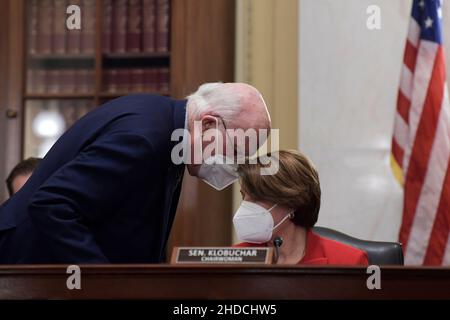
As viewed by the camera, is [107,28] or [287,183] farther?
[107,28]

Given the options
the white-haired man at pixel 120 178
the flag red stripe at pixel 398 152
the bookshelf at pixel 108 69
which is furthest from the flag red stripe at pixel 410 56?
the white-haired man at pixel 120 178

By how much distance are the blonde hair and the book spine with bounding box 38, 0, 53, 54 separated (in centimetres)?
229

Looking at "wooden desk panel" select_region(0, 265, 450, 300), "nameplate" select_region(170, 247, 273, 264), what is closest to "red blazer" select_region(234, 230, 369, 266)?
"nameplate" select_region(170, 247, 273, 264)

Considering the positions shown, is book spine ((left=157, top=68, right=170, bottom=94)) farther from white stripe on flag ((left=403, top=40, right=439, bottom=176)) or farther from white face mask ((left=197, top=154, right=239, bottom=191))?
white face mask ((left=197, top=154, right=239, bottom=191))

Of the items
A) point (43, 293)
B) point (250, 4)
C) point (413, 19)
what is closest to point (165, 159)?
point (43, 293)

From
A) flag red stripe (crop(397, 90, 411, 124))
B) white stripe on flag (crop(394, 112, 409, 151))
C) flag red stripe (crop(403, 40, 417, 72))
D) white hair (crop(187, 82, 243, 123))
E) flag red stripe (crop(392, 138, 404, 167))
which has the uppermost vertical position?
flag red stripe (crop(403, 40, 417, 72))

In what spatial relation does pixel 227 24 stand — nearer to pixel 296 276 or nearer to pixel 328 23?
pixel 328 23

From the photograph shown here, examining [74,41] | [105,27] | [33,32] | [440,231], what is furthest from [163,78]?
[440,231]

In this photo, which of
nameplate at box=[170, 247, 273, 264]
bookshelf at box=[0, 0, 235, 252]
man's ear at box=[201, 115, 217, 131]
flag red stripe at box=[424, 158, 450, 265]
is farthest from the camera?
bookshelf at box=[0, 0, 235, 252]

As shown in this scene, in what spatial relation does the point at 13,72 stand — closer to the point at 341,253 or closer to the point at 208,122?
the point at 341,253

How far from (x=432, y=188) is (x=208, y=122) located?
1953 millimetres

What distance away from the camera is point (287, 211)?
326 cm

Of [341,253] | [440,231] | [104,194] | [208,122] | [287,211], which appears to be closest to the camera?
[104,194]

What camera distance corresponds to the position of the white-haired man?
7.96ft
